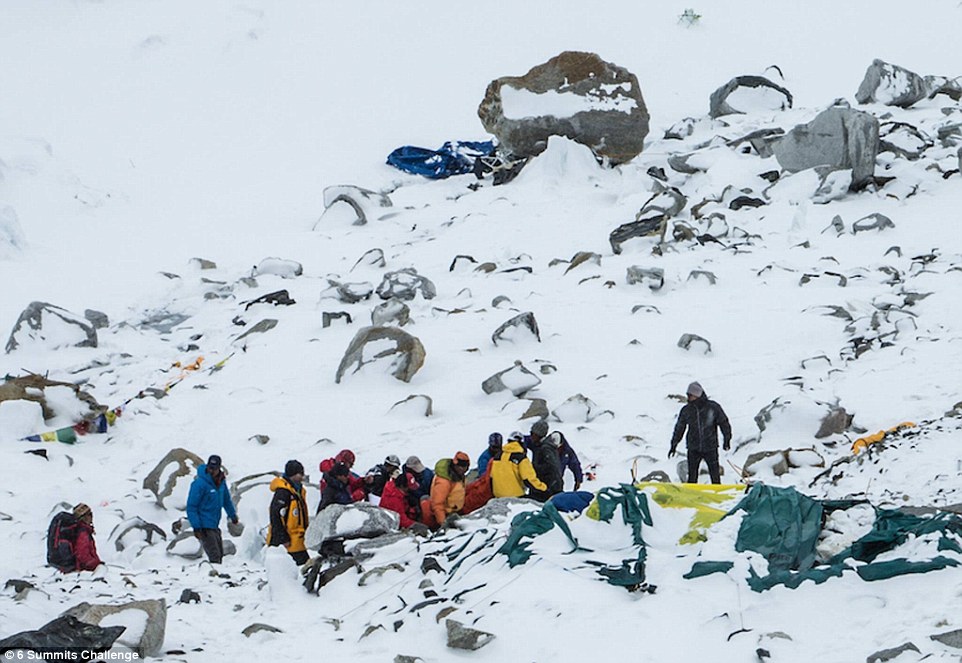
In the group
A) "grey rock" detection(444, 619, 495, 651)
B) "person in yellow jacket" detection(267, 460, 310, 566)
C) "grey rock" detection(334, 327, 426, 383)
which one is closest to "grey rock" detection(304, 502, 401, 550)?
"person in yellow jacket" detection(267, 460, 310, 566)

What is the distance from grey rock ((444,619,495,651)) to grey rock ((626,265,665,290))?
34.0 feet

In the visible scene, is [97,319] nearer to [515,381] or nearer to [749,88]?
[515,381]

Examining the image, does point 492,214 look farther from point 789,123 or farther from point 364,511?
point 364,511

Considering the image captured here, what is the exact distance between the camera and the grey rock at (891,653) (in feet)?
15.9

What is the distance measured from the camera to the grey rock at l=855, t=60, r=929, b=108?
2512 centimetres

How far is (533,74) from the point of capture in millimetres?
23516

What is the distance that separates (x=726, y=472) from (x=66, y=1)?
3295 cm

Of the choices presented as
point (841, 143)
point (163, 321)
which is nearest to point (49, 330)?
point (163, 321)

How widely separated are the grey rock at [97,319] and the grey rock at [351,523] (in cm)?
995

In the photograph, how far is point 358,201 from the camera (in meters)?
22.4

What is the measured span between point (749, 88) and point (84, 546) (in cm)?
2319

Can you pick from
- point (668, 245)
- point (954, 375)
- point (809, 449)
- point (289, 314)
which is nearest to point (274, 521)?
point (809, 449)

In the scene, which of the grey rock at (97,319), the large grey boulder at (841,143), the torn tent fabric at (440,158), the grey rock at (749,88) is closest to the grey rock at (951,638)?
the grey rock at (97,319)

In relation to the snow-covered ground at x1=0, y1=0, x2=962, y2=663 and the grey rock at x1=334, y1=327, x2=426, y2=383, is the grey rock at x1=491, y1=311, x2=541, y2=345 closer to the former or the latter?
the snow-covered ground at x1=0, y1=0, x2=962, y2=663
